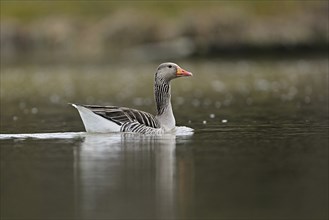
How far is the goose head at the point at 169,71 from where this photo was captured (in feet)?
76.2

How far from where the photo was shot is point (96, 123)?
69.4 ft

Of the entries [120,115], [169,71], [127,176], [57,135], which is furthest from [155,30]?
[127,176]

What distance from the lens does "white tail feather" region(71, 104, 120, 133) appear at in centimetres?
2097

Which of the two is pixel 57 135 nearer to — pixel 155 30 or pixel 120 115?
pixel 120 115

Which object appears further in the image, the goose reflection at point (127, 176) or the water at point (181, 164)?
the water at point (181, 164)

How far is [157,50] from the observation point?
80625mm

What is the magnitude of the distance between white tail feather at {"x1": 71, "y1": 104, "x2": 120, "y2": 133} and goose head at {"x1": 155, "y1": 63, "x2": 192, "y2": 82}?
2.62 m

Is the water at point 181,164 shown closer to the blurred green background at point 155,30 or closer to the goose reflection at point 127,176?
the goose reflection at point 127,176

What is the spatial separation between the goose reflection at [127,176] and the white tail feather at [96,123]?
0.60 ft

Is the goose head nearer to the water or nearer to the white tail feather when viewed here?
the water

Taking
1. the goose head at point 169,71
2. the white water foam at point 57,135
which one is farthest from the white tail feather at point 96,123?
the goose head at point 169,71

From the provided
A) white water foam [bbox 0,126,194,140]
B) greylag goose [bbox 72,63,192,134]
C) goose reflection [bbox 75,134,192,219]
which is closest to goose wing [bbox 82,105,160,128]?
greylag goose [bbox 72,63,192,134]

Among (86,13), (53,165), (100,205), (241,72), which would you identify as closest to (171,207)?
(100,205)

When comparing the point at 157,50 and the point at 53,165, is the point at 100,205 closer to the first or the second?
the point at 53,165
